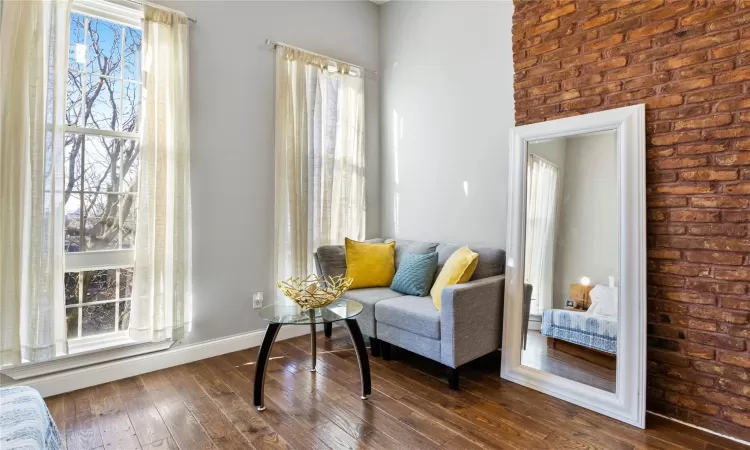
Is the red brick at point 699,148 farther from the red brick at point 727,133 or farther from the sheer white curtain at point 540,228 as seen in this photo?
the sheer white curtain at point 540,228

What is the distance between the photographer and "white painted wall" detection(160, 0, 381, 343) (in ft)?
9.53

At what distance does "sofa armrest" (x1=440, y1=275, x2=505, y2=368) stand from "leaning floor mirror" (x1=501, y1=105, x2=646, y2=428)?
0.10 metres

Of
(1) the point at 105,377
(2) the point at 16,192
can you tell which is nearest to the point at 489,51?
(2) the point at 16,192

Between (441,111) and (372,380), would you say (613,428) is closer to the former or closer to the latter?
(372,380)

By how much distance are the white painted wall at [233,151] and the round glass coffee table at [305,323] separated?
79cm

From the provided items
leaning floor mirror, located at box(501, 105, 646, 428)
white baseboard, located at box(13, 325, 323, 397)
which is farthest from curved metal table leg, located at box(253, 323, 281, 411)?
leaning floor mirror, located at box(501, 105, 646, 428)

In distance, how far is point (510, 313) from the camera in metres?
2.56

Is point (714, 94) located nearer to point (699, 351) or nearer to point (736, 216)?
point (736, 216)

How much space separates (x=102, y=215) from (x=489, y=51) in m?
3.07

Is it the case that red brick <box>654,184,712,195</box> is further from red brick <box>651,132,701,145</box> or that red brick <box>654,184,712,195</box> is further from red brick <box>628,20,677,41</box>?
red brick <box>628,20,677,41</box>

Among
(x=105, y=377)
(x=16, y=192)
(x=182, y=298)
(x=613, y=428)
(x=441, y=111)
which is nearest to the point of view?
(x=613, y=428)

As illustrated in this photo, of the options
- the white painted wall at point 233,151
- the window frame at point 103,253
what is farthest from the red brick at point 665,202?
the window frame at point 103,253

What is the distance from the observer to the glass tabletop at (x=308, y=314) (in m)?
2.21

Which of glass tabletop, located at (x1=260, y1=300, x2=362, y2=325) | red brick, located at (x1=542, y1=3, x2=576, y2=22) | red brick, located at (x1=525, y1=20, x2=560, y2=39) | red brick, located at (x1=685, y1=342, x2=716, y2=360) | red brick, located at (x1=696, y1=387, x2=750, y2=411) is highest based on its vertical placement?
red brick, located at (x1=542, y1=3, x2=576, y2=22)
